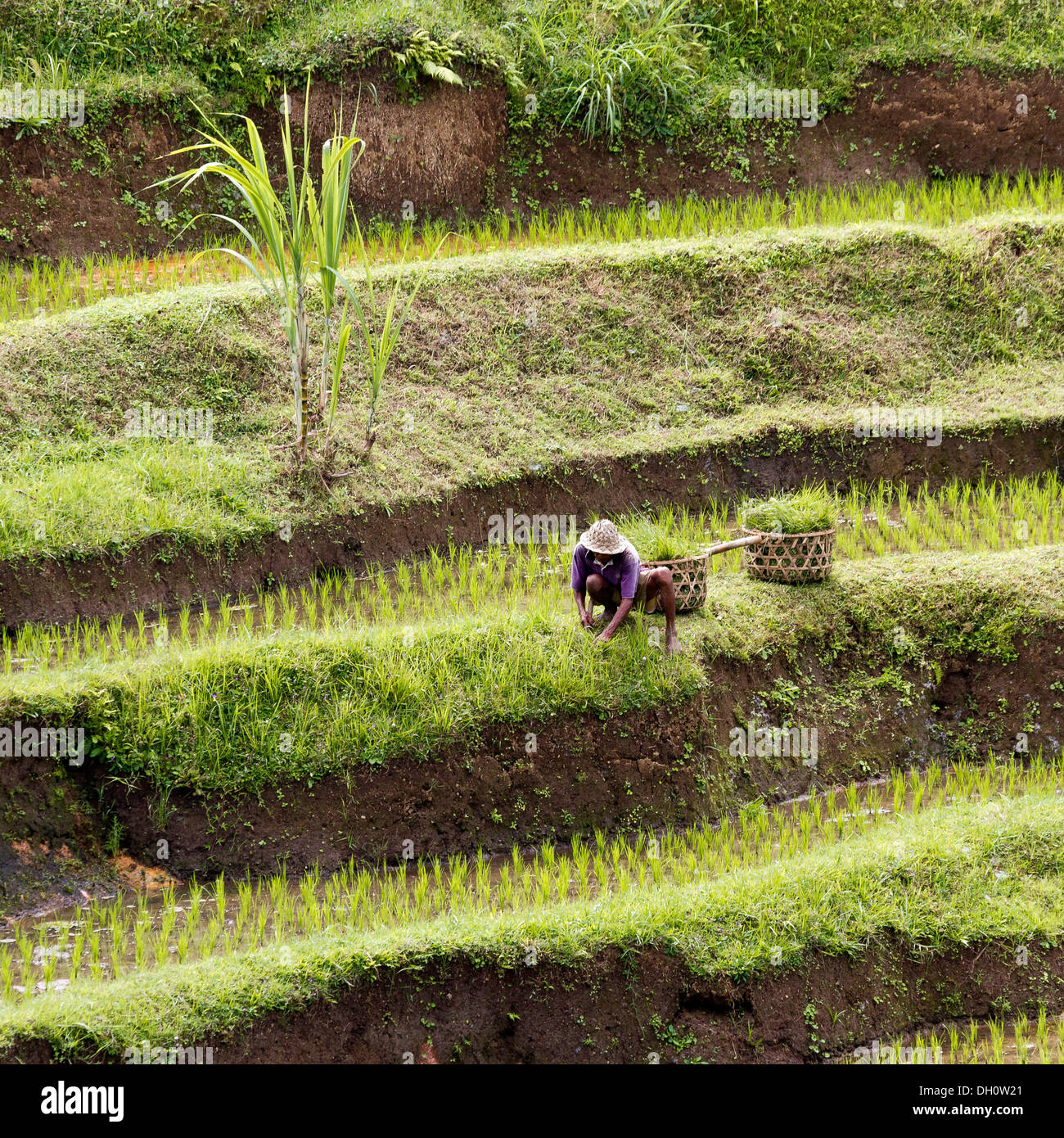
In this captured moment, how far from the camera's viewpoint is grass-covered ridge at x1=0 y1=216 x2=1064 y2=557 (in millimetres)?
8336

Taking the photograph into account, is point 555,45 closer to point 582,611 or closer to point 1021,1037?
point 582,611

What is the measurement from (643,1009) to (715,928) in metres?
0.48

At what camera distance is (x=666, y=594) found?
283 inches

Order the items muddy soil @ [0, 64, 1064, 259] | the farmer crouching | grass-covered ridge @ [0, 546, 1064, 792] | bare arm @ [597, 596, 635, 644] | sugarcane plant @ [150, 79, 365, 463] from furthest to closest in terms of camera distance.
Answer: muddy soil @ [0, 64, 1064, 259]
sugarcane plant @ [150, 79, 365, 463]
bare arm @ [597, 596, 635, 644]
the farmer crouching
grass-covered ridge @ [0, 546, 1064, 792]

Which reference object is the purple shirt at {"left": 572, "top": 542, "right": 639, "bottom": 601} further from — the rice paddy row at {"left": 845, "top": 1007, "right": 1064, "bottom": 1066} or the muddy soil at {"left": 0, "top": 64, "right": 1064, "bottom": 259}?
the muddy soil at {"left": 0, "top": 64, "right": 1064, "bottom": 259}

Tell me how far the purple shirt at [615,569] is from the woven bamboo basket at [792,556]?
129cm

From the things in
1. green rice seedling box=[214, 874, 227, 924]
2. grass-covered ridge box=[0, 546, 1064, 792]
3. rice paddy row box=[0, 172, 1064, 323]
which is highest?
rice paddy row box=[0, 172, 1064, 323]

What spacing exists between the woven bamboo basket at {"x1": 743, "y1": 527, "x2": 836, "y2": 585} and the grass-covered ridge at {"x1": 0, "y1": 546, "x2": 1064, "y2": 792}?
0.08 meters

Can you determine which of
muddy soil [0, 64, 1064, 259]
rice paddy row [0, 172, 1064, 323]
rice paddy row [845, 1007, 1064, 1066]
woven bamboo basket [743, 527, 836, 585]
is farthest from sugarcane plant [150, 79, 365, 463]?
rice paddy row [845, 1007, 1064, 1066]

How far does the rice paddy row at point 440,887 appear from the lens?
5672mm

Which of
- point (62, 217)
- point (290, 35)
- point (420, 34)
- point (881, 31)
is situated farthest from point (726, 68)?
point (62, 217)

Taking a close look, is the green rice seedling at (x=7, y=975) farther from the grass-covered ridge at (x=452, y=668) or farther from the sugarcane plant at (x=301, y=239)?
the sugarcane plant at (x=301, y=239)

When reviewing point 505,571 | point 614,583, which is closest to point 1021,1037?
point 614,583

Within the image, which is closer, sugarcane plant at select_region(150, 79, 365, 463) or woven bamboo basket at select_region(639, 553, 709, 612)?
woven bamboo basket at select_region(639, 553, 709, 612)
